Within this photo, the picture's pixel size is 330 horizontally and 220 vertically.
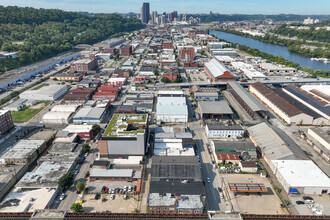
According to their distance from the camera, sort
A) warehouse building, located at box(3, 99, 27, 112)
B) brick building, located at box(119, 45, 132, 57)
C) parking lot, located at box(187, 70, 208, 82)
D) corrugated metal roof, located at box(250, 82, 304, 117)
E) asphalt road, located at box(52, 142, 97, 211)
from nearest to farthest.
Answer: asphalt road, located at box(52, 142, 97, 211) → corrugated metal roof, located at box(250, 82, 304, 117) → warehouse building, located at box(3, 99, 27, 112) → parking lot, located at box(187, 70, 208, 82) → brick building, located at box(119, 45, 132, 57)

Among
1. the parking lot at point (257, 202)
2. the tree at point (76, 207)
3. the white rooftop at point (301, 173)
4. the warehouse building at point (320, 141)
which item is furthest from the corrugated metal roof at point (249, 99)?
the tree at point (76, 207)

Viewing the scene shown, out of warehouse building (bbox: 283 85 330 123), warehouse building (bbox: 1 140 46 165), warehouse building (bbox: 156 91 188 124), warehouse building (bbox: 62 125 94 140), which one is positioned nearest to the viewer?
warehouse building (bbox: 1 140 46 165)

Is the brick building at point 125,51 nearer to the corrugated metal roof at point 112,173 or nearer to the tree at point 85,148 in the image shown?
the tree at point 85,148

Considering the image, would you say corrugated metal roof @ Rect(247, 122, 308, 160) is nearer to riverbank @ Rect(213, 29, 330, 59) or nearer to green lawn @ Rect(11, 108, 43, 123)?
green lawn @ Rect(11, 108, 43, 123)

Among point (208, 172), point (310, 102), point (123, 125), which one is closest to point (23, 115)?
point (123, 125)

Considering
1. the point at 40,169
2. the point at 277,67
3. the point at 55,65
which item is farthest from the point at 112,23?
the point at 40,169

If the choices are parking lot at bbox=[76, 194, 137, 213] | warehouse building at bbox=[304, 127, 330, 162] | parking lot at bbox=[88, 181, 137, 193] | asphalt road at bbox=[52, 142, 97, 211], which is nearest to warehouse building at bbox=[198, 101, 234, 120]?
warehouse building at bbox=[304, 127, 330, 162]

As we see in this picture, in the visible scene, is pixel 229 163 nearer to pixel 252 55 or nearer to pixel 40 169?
pixel 40 169
